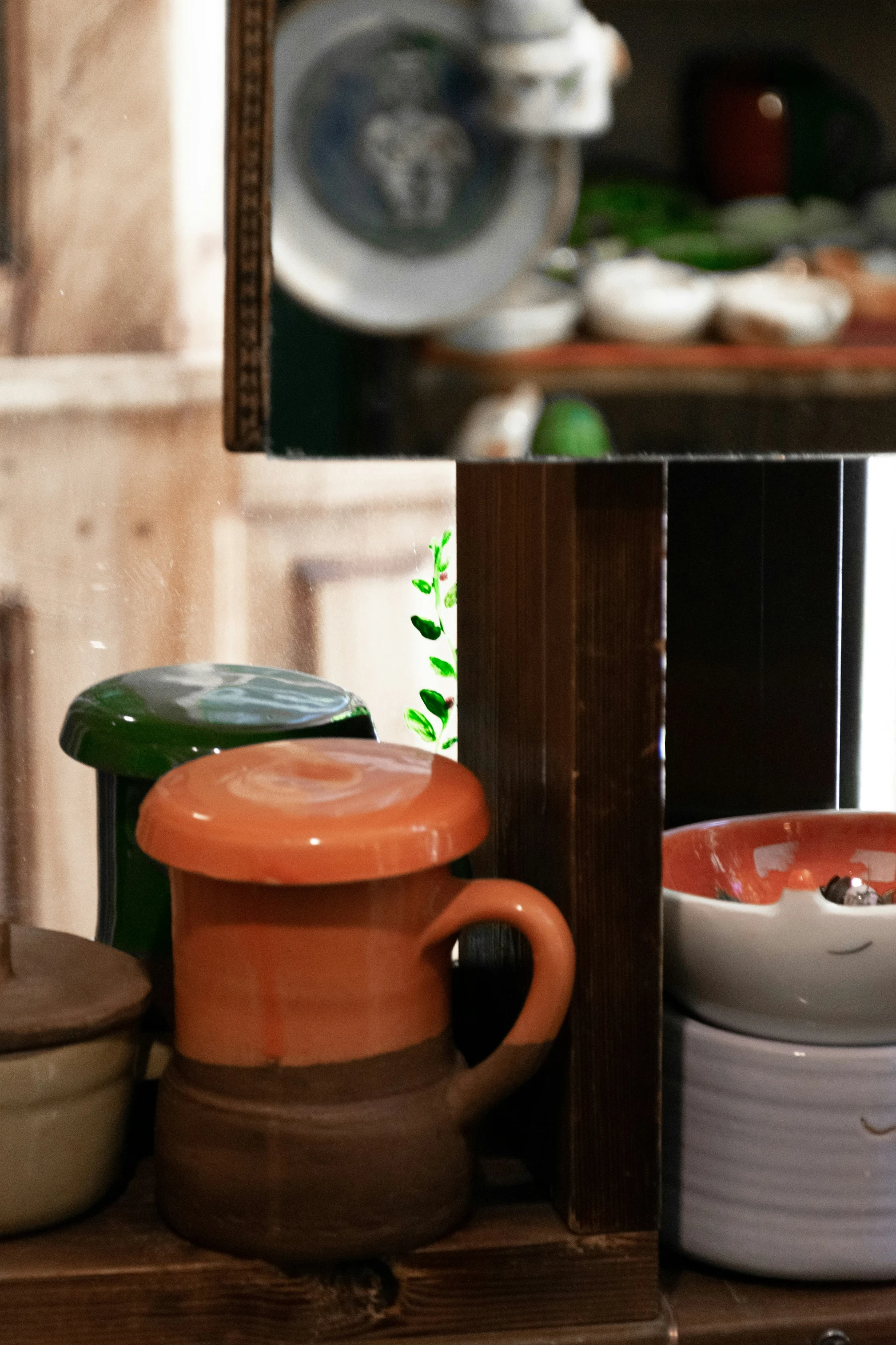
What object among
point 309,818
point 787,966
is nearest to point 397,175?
point 309,818

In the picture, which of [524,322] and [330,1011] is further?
[330,1011]

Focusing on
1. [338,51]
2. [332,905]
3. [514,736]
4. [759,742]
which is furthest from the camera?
[759,742]

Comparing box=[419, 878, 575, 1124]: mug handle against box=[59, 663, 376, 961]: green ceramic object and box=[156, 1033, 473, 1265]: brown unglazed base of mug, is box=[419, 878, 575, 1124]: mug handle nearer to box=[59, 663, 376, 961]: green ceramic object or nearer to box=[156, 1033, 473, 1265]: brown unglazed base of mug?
box=[156, 1033, 473, 1265]: brown unglazed base of mug

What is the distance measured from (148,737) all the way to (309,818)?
17 centimetres

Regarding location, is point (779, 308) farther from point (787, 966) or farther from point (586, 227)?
point (787, 966)

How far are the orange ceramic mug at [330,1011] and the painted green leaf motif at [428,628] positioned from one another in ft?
2.02

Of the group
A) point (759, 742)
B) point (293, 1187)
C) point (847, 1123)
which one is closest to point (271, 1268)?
point (293, 1187)

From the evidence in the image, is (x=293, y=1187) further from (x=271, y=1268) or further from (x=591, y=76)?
(x=591, y=76)

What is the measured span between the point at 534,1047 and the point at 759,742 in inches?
14.5

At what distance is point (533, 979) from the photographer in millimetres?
667

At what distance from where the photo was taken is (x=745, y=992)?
71 cm

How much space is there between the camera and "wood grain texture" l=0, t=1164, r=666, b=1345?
67 cm

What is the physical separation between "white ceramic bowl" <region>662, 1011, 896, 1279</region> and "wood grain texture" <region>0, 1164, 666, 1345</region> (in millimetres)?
48

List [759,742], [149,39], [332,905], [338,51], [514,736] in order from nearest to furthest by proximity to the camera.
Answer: [338,51] < [332,905] < [514,736] < [759,742] < [149,39]
